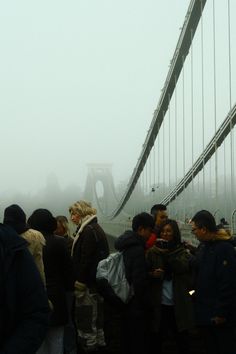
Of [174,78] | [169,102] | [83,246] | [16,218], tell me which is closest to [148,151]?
[169,102]

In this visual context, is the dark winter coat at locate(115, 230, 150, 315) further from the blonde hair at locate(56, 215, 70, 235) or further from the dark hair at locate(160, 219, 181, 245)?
the blonde hair at locate(56, 215, 70, 235)

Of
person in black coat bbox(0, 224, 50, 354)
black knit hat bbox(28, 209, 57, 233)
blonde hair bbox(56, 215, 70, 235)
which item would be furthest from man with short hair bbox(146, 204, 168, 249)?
person in black coat bbox(0, 224, 50, 354)

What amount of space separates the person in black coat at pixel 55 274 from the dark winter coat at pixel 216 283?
0.91 meters

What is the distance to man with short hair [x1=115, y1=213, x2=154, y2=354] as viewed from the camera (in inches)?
161

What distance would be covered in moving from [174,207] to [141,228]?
11.1 m

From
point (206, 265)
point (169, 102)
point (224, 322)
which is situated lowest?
point (224, 322)

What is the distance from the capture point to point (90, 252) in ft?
16.3

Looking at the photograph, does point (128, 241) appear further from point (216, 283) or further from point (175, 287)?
point (216, 283)

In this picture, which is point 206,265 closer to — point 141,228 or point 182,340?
point 141,228

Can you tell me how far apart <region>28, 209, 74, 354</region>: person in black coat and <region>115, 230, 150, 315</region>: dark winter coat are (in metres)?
0.40

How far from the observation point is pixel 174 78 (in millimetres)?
15898

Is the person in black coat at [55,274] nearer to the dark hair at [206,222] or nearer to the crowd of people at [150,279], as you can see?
the crowd of people at [150,279]

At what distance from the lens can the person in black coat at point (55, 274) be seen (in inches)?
160

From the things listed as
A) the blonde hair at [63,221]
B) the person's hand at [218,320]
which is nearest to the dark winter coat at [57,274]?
the person's hand at [218,320]
